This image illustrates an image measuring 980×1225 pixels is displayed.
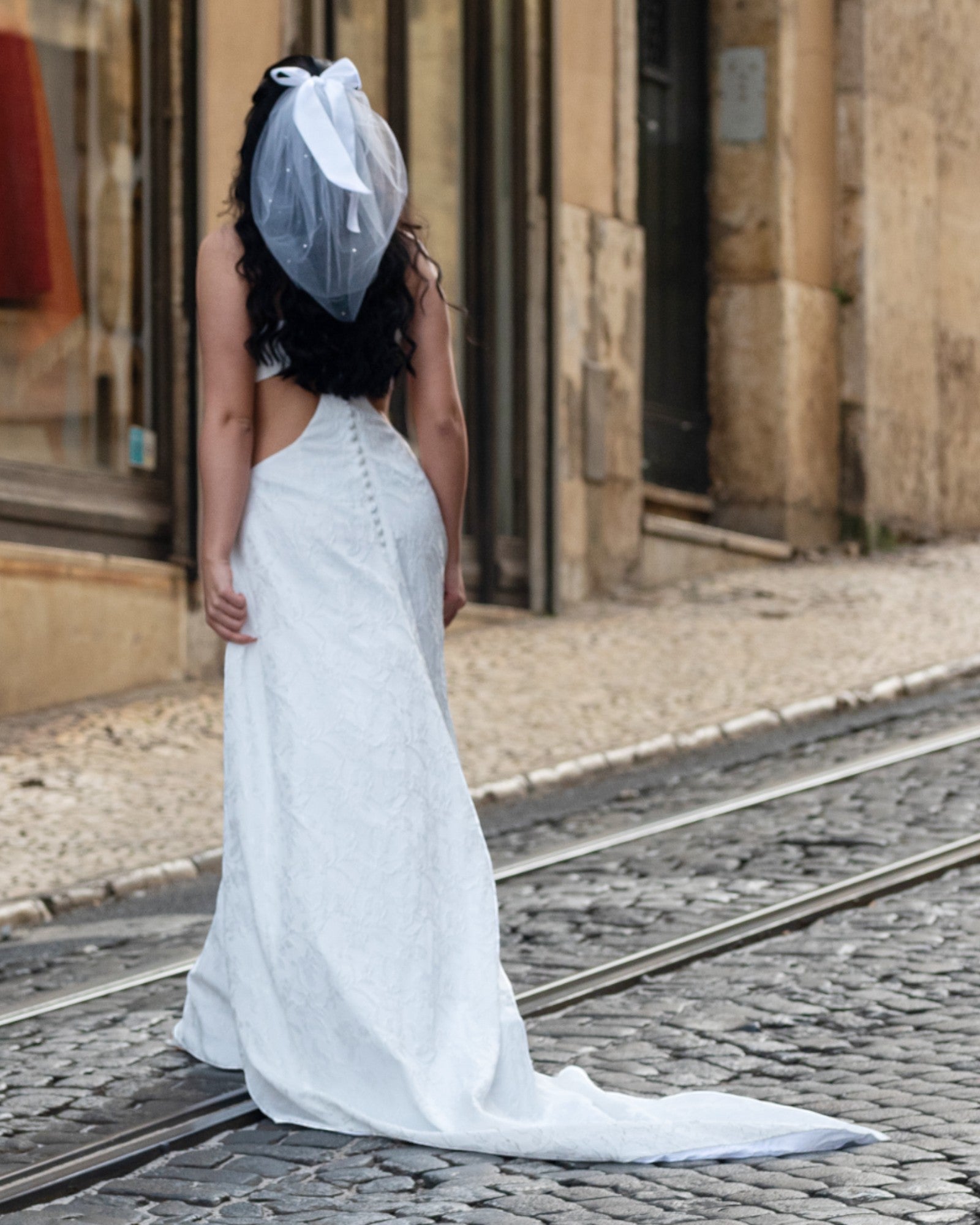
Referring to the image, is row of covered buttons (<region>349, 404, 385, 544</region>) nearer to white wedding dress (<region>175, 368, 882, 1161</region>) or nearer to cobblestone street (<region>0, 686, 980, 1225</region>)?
white wedding dress (<region>175, 368, 882, 1161</region>)

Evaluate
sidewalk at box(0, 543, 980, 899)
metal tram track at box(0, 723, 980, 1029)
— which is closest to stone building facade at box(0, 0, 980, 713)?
sidewalk at box(0, 543, 980, 899)

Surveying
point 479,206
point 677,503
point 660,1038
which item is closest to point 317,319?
point 660,1038

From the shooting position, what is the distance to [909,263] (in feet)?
53.7

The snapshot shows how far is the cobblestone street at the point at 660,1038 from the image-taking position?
11.1 ft

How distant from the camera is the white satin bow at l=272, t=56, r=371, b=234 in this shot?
4105mm

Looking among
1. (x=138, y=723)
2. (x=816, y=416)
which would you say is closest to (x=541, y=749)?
A: (x=138, y=723)

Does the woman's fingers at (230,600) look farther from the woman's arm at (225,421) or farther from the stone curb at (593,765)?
the stone curb at (593,765)

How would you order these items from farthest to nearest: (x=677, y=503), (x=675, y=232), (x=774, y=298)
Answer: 1. (x=675, y=232)
2. (x=774, y=298)
3. (x=677, y=503)

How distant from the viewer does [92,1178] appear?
11.9 feet

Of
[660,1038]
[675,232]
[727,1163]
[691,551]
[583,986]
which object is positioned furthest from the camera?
[675,232]

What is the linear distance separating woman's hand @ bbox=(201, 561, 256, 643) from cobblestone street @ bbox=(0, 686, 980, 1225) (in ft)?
2.91

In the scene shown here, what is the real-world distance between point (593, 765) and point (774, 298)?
7.48m

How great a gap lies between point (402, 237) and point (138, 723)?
Answer: 5.27m

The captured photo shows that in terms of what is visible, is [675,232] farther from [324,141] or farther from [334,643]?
[334,643]
